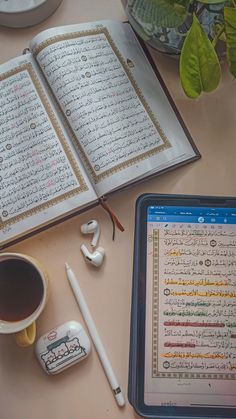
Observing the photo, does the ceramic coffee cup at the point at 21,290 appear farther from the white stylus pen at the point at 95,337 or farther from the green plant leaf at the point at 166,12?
the green plant leaf at the point at 166,12

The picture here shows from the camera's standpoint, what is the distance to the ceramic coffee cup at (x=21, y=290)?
2.29 feet

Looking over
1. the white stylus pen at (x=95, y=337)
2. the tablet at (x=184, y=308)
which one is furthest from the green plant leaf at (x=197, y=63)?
the white stylus pen at (x=95, y=337)

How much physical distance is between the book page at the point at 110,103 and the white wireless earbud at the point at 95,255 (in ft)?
0.24

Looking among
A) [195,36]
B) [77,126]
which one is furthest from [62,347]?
[195,36]

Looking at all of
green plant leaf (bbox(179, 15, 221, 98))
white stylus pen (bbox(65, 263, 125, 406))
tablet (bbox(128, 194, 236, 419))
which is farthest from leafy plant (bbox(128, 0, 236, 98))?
white stylus pen (bbox(65, 263, 125, 406))

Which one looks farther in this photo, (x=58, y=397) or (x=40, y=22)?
(x=40, y=22)

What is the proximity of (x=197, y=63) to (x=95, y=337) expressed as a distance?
34 cm

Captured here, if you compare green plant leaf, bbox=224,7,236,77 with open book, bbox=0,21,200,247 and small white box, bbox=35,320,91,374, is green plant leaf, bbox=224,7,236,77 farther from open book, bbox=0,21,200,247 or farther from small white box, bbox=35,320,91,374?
small white box, bbox=35,320,91,374

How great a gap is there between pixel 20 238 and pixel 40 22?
1.00 ft

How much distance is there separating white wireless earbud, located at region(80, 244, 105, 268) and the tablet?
4 centimetres

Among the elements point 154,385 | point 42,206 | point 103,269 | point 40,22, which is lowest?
point 154,385

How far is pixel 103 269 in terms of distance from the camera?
74 centimetres

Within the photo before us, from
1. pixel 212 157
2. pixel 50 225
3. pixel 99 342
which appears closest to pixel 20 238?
pixel 50 225

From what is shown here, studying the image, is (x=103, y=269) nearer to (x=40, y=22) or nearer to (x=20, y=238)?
(x=20, y=238)
